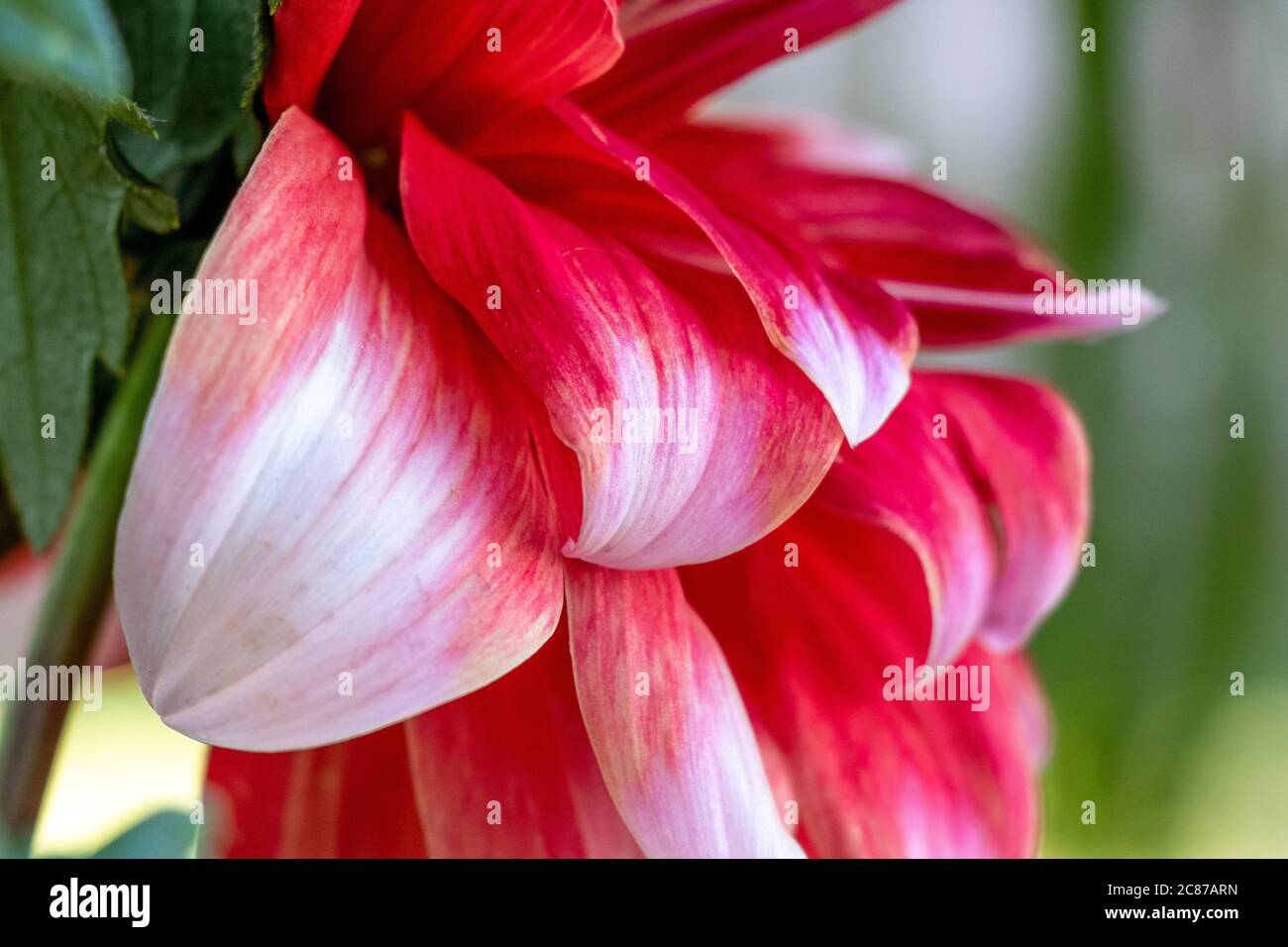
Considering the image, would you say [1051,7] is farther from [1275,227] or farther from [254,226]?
[254,226]

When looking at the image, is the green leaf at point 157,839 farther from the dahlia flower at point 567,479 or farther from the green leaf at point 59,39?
the green leaf at point 59,39

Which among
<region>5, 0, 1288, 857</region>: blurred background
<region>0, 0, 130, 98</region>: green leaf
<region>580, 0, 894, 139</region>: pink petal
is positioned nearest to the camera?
<region>0, 0, 130, 98</region>: green leaf

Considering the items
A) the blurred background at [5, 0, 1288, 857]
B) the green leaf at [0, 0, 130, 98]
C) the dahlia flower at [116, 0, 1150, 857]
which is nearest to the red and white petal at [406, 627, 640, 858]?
the dahlia flower at [116, 0, 1150, 857]

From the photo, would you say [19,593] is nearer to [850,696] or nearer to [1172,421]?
[850,696]

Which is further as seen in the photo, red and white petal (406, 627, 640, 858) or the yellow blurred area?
the yellow blurred area

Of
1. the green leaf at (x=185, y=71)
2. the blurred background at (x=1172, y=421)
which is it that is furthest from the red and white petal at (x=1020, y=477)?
the blurred background at (x=1172, y=421)

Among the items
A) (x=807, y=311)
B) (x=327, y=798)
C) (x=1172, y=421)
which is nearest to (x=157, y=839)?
(x=327, y=798)

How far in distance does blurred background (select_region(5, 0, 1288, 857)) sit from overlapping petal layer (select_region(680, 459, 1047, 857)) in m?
0.45

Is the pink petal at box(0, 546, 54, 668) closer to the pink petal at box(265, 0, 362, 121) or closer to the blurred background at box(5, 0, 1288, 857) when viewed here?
the pink petal at box(265, 0, 362, 121)

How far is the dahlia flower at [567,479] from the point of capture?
0.41ft

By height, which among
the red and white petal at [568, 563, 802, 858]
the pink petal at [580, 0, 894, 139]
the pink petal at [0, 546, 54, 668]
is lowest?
the red and white petal at [568, 563, 802, 858]

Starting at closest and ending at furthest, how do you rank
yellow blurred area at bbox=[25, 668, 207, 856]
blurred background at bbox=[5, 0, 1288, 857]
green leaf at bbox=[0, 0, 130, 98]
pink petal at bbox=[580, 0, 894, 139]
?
green leaf at bbox=[0, 0, 130, 98] < pink petal at bbox=[580, 0, 894, 139] < yellow blurred area at bbox=[25, 668, 207, 856] < blurred background at bbox=[5, 0, 1288, 857]

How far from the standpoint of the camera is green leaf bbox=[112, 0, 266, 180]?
0.15 m

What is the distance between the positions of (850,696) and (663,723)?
0.20 feet
